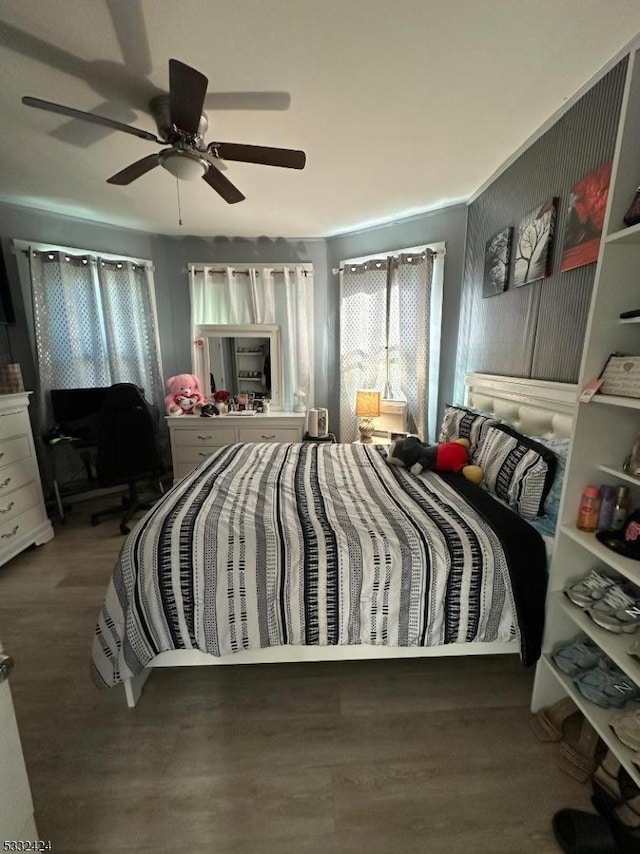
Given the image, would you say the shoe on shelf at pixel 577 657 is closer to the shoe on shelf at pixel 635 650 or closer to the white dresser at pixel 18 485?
the shoe on shelf at pixel 635 650

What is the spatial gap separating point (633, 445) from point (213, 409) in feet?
10.2

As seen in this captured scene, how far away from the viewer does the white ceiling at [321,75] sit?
121 centimetres

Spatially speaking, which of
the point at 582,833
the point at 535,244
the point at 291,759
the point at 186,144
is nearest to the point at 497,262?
the point at 535,244

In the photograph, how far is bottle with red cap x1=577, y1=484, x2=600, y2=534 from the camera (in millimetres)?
1196

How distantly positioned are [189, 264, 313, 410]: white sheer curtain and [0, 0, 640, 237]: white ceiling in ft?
3.61

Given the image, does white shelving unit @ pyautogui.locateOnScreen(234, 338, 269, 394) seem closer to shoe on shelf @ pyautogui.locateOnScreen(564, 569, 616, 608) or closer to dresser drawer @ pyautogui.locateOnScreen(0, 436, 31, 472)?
dresser drawer @ pyautogui.locateOnScreen(0, 436, 31, 472)

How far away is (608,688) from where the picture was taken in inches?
44.7

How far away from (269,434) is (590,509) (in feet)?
8.86

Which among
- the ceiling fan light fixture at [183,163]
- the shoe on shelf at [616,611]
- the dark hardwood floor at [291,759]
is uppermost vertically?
the ceiling fan light fixture at [183,163]

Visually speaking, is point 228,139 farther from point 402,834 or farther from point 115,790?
point 402,834

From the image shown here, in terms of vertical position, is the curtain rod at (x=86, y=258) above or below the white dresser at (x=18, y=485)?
above

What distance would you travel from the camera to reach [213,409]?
11.3 feet

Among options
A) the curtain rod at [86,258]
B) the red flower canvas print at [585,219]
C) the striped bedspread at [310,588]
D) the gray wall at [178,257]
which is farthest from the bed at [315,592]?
the curtain rod at [86,258]

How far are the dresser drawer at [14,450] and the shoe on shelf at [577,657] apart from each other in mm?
3188
